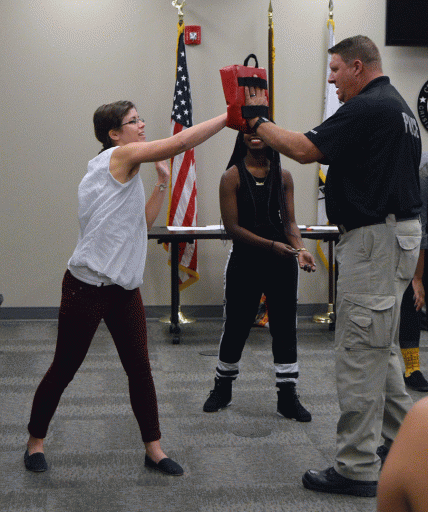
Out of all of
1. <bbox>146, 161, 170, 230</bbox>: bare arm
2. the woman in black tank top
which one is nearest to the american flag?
the woman in black tank top

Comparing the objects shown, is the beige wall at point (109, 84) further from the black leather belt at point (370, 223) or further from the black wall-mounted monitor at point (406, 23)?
the black leather belt at point (370, 223)

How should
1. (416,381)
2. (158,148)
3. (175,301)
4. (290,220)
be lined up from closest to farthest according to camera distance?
1. (158,148)
2. (290,220)
3. (416,381)
4. (175,301)

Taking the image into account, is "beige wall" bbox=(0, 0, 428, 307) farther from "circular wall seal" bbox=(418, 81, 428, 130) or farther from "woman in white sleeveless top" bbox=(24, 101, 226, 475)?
"woman in white sleeveless top" bbox=(24, 101, 226, 475)

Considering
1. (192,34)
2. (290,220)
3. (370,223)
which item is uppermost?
(192,34)

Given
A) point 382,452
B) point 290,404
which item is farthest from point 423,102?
point 382,452

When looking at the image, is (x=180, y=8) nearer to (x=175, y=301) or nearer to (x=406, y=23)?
(x=406, y=23)

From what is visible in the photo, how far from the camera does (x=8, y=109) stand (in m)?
5.46

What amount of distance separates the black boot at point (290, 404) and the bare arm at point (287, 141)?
4.20ft

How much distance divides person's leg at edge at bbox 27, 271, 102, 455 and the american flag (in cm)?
310

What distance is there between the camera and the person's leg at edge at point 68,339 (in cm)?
229

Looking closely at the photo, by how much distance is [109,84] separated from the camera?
5516 mm

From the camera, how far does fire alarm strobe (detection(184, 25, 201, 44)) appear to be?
5484 mm

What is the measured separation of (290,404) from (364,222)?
121 centimetres

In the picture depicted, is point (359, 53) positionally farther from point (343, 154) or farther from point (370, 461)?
point (370, 461)
